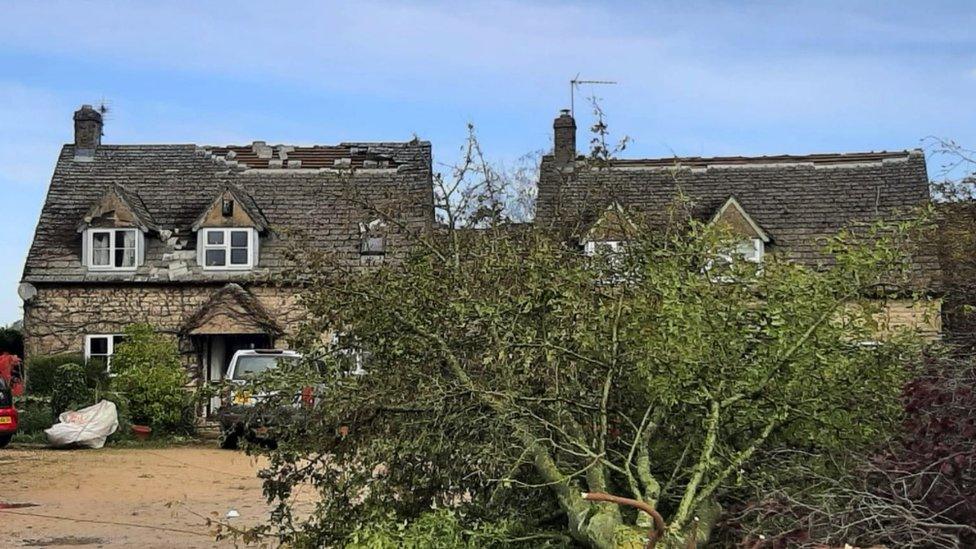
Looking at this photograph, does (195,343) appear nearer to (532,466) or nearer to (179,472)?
(179,472)

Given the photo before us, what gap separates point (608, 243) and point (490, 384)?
145 cm

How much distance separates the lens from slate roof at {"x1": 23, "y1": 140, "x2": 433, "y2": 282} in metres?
26.3

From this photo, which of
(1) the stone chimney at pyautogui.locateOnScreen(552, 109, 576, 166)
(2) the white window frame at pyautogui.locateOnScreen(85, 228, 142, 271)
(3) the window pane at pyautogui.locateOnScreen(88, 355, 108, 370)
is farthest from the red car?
(1) the stone chimney at pyautogui.locateOnScreen(552, 109, 576, 166)

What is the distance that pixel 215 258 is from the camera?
26.7m

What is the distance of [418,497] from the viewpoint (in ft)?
21.5

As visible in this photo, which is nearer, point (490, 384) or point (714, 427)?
point (714, 427)

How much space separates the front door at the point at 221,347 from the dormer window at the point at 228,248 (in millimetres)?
1697

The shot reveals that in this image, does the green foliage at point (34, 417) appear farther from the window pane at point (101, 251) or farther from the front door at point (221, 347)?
the window pane at point (101, 251)

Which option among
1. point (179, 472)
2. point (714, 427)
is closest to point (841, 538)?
point (714, 427)

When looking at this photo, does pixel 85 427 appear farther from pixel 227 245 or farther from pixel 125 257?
pixel 227 245

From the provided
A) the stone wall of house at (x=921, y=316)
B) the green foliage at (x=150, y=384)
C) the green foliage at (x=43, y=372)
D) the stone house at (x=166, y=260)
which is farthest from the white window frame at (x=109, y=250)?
the stone wall of house at (x=921, y=316)

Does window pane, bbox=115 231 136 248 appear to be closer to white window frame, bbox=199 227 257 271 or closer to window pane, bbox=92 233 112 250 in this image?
window pane, bbox=92 233 112 250

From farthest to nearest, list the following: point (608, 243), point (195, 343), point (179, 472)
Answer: point (195, 343), point (179, 472), point (608, 243)

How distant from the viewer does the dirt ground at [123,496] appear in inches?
416
